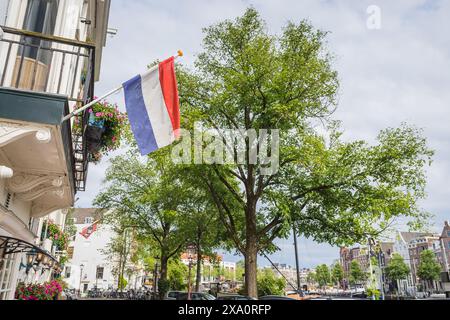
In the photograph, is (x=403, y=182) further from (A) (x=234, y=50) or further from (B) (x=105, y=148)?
(B) (x=105, y=148)

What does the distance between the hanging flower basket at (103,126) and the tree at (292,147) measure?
8487mm

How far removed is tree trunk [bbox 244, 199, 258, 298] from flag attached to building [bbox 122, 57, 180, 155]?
13807 mm

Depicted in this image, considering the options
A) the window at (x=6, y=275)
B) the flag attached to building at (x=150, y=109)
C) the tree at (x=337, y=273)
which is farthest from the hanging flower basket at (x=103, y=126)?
the tree at (x=337, y=273)

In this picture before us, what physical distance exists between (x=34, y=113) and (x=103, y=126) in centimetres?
385

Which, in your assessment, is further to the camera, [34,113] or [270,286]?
[270,286]

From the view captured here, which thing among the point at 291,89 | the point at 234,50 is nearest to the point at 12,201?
the point at 291,89

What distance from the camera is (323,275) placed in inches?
4469

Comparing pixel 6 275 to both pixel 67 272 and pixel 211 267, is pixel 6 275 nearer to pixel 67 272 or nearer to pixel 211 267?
pixel 67 272

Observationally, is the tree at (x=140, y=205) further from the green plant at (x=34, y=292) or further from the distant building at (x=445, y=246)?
the distant building at (x=445, y=246)

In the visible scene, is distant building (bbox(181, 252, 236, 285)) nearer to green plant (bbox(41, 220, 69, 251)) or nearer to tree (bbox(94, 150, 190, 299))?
tree (bbox(94, 150, 190, 299))

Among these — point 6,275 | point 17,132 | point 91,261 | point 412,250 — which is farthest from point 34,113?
point 412,250

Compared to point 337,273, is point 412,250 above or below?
above
